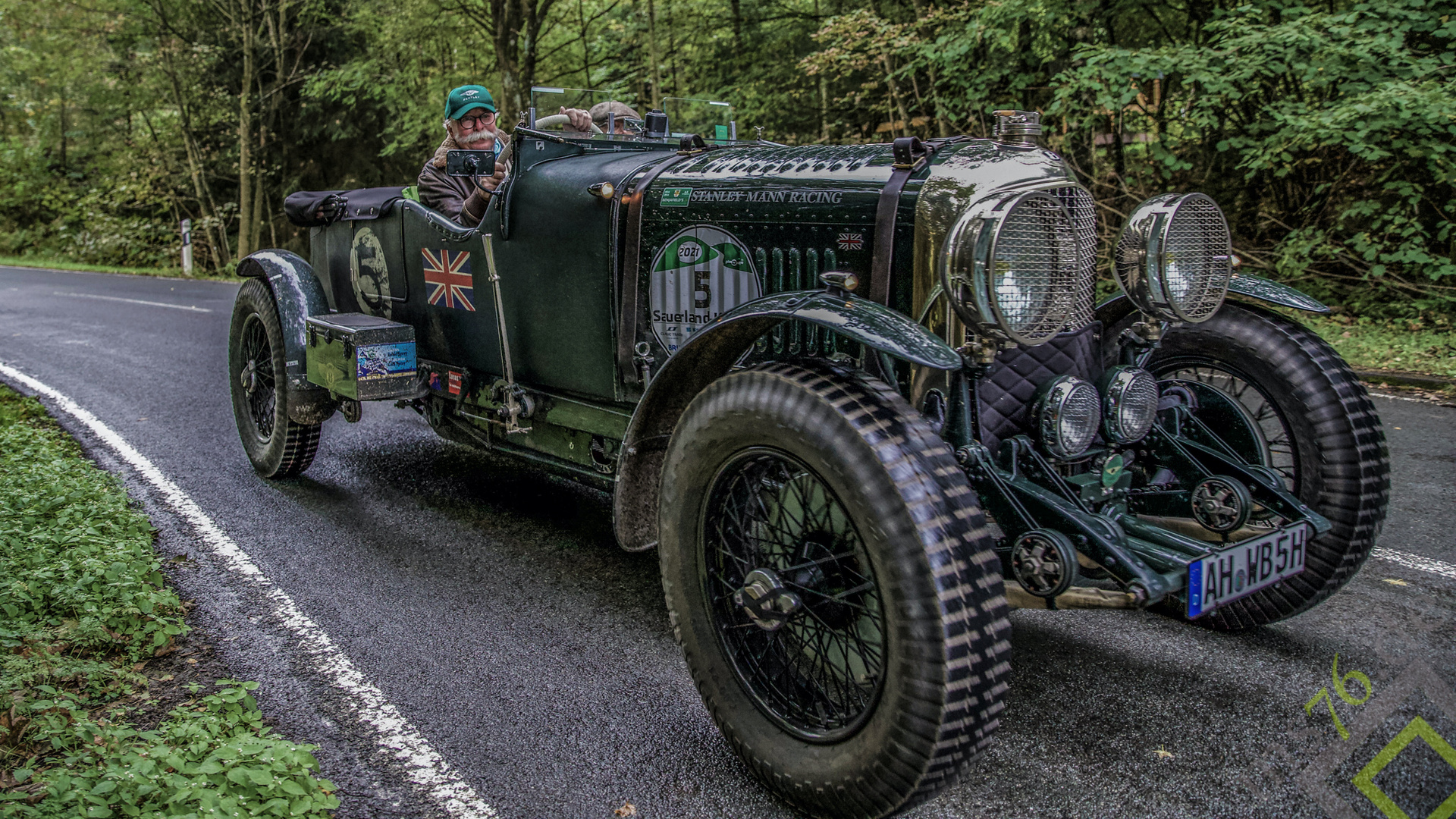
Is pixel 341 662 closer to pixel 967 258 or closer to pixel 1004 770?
pixel 1004 770

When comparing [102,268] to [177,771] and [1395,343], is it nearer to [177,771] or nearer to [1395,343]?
[177,771]

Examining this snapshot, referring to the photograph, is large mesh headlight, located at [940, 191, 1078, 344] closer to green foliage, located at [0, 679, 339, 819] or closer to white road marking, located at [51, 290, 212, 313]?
green foliage, located at [0, 679, 339, 819]

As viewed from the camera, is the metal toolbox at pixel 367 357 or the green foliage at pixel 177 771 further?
the metal toolbox at pixel 367 357

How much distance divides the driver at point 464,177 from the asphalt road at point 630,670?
146cm

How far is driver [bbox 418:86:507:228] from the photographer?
4.30 metres

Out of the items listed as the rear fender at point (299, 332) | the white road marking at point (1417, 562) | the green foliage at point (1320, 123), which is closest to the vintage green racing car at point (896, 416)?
the white road marking at point (1417, 562)

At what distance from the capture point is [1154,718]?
2.83 metres

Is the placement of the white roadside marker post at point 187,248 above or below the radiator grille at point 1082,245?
above

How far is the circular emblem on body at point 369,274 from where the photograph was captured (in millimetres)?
4945

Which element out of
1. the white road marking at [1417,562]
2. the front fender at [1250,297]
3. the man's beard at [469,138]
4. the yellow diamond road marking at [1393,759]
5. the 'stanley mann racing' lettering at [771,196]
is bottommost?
the yellow diamond road marking at [1393,759]

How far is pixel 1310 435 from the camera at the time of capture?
3.11 meters

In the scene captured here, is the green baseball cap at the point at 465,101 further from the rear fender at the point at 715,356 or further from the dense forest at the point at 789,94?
the dense forest at the point at 789,94

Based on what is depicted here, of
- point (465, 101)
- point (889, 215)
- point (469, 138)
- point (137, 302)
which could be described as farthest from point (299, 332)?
point (137, 302)

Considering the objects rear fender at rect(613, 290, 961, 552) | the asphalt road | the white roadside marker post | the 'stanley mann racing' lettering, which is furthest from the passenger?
the white roadside marker post
